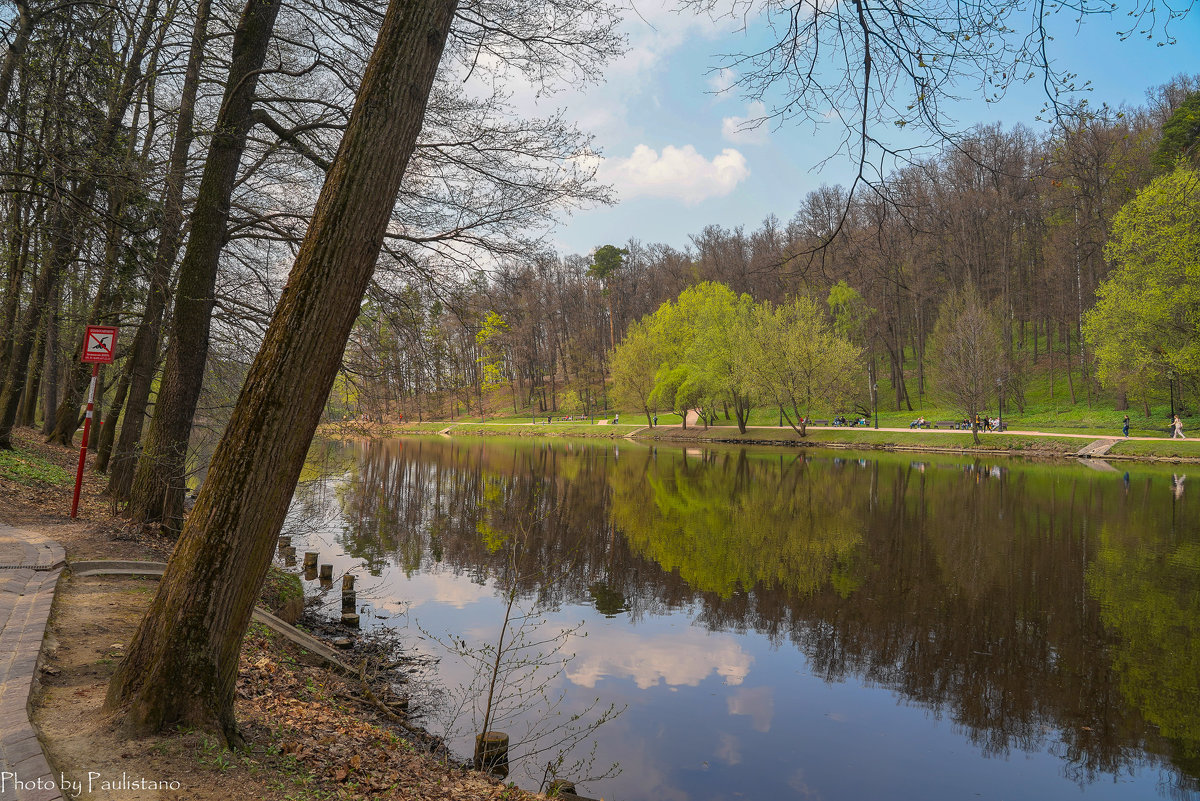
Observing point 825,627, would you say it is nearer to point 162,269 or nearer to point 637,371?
point 162,269

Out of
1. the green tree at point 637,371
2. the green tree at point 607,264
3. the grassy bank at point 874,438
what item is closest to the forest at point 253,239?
the grassy bank at point 874,438

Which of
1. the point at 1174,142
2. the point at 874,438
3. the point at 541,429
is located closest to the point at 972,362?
the point at 874,438

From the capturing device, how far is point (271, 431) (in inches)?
148

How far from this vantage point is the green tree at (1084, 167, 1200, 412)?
30578mm

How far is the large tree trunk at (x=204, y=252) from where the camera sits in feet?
26.2

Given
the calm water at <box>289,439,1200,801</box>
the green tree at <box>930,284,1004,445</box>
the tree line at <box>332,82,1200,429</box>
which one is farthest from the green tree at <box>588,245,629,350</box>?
the calm water at <box>289,439,1200,801</box>

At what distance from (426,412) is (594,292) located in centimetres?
6026

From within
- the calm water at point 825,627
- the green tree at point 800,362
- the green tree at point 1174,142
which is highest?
the green tree at point 1174,142

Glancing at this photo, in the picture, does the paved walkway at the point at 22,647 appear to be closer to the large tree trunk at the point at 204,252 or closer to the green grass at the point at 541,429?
the large tree trunk at the point at 204,252

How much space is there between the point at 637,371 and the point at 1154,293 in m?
31.7

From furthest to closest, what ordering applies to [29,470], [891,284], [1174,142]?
[891,284], [1174,142], [29,470]

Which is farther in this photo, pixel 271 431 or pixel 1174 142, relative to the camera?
pixel 1174 142

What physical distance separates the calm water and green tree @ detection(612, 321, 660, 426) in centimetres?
3065

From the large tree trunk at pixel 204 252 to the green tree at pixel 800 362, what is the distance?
37.8m
